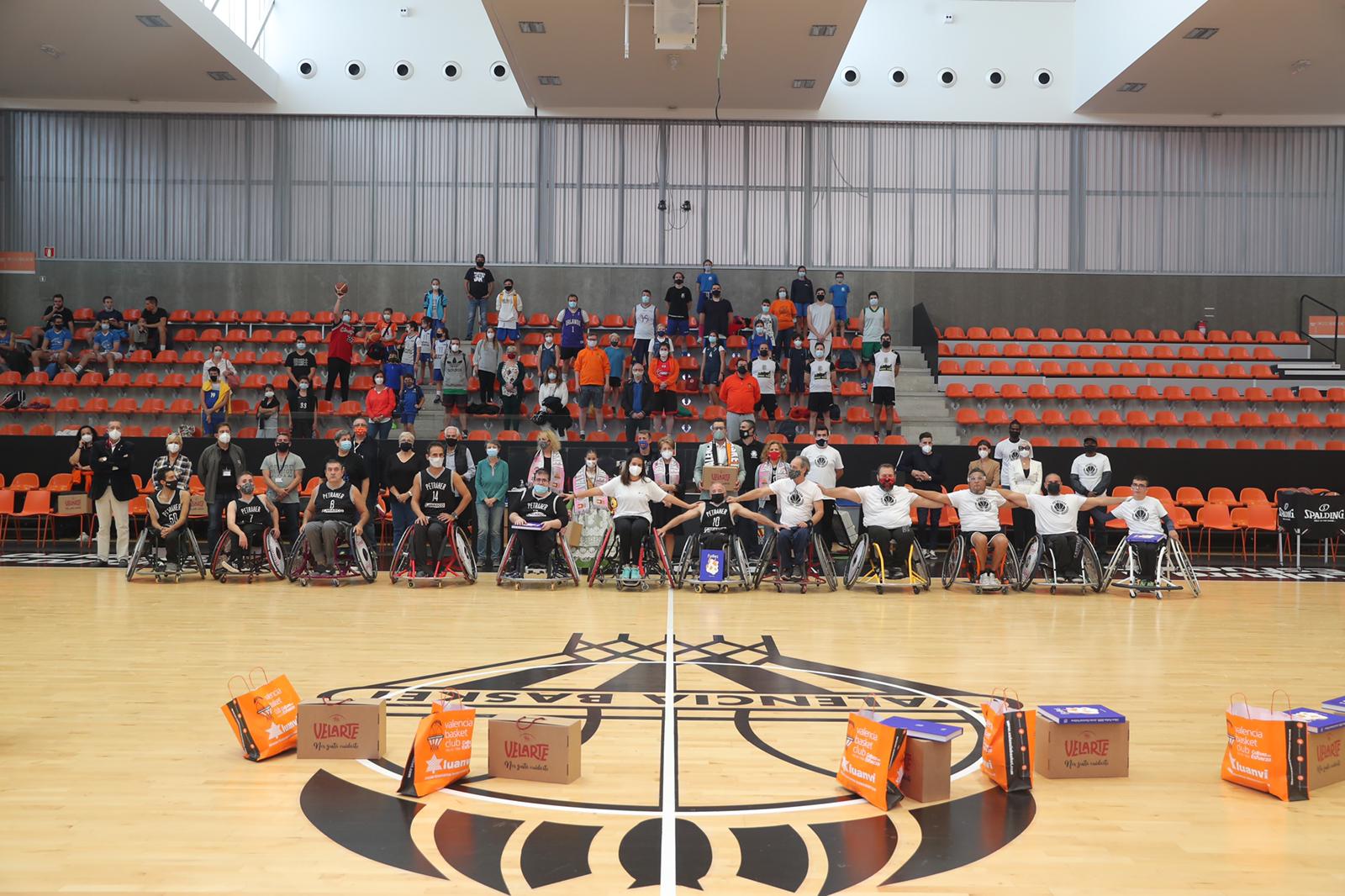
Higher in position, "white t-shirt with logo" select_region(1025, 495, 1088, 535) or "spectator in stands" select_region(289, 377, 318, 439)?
"spectator in stands" select_region(289, 377, 318, 439)

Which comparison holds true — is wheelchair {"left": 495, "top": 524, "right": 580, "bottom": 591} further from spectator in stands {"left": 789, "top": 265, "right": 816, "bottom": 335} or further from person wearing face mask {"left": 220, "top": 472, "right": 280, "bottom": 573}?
spectator in stands {"left": 789, "top": 265, "right": 816, "bottom": 335}

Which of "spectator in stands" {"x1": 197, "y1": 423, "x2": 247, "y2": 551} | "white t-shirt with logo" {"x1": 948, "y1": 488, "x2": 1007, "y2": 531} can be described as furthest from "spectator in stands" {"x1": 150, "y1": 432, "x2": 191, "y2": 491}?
"white t-shirt with logo" {"x1": 948, "y1": 488, "x2": 1007, "y2": 531}

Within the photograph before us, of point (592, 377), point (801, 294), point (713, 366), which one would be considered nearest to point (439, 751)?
point (592, 377)

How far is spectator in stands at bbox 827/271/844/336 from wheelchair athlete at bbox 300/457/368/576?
31.7 feet

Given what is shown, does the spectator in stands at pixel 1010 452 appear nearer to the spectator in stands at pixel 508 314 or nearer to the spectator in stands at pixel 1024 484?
the spectator in stands at pixel 1024 484

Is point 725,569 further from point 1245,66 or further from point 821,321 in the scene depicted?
point 1245,66

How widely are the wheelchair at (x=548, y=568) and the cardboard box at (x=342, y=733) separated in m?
5.96

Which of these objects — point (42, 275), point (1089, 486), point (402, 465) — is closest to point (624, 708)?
point (402, 465)

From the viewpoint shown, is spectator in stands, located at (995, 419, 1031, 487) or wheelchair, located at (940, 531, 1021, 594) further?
spectator in stands, located at (995, 419, 1031, 487)

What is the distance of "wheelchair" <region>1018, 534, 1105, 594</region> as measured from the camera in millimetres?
11273

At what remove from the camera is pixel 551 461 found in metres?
12.1

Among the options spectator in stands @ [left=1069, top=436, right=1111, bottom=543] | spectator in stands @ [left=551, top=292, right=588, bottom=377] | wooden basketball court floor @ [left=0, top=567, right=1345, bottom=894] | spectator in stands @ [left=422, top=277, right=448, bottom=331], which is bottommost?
wooden basketball court floor @ [left=0, top=567, right=1345, bottom=894]

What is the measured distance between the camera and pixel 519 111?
811 inches

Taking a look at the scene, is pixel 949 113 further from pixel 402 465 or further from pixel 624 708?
pixel 624 708
